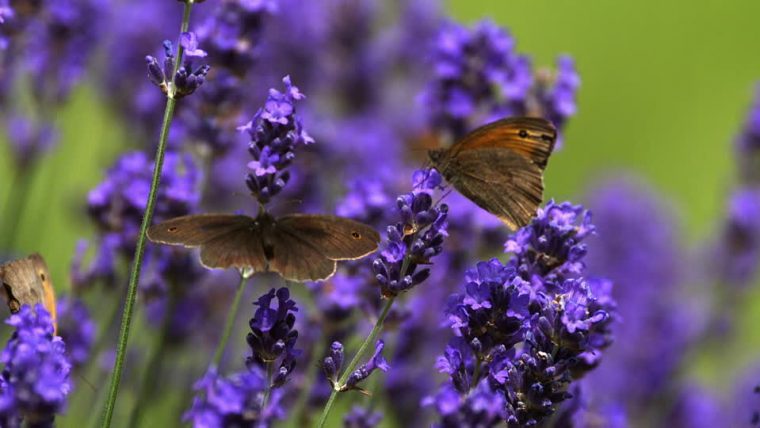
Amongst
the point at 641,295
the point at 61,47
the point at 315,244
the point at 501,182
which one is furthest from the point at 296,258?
the point at 641,295

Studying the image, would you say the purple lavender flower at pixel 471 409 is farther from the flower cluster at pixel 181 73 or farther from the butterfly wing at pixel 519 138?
the butterfly wing at pixel 519 138

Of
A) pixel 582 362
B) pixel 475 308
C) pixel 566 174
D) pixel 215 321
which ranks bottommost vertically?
pixel 475 308

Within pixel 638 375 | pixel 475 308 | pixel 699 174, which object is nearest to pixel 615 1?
pixel 699 174

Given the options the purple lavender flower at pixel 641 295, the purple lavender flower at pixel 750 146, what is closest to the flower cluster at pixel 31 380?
the purple lavender flower at pixel 641 295

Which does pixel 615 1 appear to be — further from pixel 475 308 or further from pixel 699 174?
pixel 475 308

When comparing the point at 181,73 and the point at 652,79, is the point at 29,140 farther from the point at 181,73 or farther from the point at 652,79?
the point at 652,79

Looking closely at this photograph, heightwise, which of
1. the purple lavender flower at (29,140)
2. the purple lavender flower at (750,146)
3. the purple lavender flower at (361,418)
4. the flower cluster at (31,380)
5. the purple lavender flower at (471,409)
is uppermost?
the purple lavender flower at (750,146)
